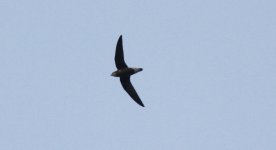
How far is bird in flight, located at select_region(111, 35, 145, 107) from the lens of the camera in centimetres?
6438

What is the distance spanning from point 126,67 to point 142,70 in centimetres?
109

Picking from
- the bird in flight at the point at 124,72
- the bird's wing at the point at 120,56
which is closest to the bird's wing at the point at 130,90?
the bird in flight at the point at 124,72

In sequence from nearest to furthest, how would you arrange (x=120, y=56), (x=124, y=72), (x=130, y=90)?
1. (x=120, y=56)
2. (x=124, y=72)
3. (x=130, y=90)

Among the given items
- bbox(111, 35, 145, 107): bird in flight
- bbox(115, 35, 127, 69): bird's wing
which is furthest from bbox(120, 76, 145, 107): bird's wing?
bbox(115, 35, 127, 69): bird's wing

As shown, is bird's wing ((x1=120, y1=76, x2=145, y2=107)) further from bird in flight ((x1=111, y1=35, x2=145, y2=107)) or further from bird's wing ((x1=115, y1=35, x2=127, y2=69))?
bird's wing ((x1=115, y1=35, x2=127, y2=69))

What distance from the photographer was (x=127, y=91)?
66.1 m

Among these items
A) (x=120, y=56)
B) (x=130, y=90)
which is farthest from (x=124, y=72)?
(x=130, y=90)

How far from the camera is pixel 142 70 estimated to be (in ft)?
212

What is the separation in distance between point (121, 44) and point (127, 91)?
3.31m

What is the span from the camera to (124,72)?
65000 millimetres

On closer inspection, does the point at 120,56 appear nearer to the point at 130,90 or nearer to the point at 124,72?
the point at 124,72

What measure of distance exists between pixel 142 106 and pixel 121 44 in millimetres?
4099

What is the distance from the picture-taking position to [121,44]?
64.3 metres

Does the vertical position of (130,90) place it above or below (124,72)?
below
